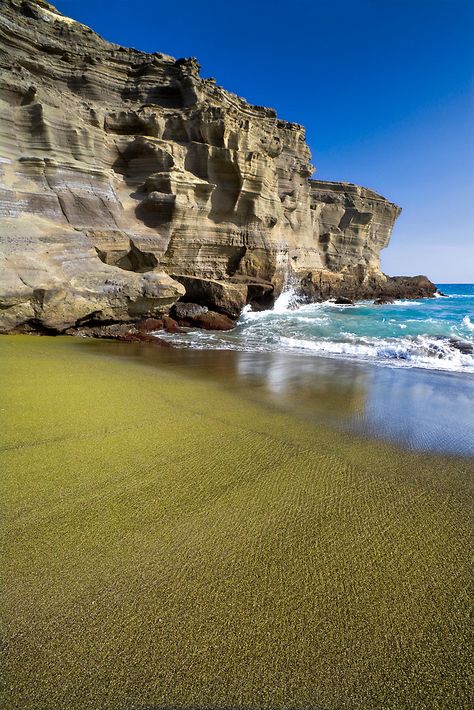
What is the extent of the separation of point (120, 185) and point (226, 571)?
18.4m

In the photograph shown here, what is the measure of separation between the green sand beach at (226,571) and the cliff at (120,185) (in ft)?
30.4

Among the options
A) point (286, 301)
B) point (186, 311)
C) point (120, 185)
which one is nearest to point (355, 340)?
point (186, 311)

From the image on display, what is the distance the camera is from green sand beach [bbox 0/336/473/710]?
1.19 meters

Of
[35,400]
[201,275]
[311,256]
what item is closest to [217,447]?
[35,400]

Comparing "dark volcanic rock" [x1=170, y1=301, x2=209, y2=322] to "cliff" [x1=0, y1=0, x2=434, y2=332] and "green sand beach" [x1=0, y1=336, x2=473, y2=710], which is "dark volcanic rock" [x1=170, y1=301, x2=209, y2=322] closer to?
"cliff" [x1=0, y1=0, x2=434, y2=332]

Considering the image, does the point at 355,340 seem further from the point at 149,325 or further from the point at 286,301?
the point at 286,301

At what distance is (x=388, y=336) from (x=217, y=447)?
40.2ft

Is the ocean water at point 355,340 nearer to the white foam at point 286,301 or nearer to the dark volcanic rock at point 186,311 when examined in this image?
the dark volcanic rock at point 186,311

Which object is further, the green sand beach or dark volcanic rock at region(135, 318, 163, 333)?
dark volcanic rock at region(135, 318, 163, 333)

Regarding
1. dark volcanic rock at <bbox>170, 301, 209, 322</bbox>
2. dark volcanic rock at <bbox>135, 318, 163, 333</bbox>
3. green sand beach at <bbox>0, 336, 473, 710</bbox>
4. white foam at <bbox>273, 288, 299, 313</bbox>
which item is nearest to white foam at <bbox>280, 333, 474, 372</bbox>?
dark volcanic rock at <bbox>135, 318, 163, 333</bbox>

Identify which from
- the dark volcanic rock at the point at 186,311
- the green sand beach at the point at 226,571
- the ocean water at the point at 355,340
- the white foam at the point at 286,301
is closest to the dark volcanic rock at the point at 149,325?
the ocean water at the point at 355,340

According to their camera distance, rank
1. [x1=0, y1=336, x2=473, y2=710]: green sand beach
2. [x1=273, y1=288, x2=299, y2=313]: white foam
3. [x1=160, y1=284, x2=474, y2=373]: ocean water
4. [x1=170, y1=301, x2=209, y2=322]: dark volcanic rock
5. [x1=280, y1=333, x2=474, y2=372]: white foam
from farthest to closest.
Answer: [x1=273, y1=288, x2=299, y2=313]: white foam, [x1=170, y1=301, x2=209, y2=322]: dark volcanic rock, [x1=160, y1=284, x2=474, y2=373]: ocean water, [x1=280, y1=333, x2=474, y2=372]: white foam, [x1=0, y1=336, x2=473, y2=710]: green sand beach

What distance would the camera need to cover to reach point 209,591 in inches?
61.4

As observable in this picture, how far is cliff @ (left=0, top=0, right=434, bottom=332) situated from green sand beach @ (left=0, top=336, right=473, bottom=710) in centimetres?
926
